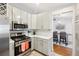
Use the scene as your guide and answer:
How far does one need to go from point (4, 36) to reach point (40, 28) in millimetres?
594

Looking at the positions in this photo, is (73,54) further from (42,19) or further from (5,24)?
(5,24)

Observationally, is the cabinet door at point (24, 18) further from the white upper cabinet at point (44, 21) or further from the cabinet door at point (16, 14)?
the white upper cabinet at point (44, 21)

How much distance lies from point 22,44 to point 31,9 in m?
0.62

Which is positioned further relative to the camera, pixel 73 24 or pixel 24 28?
pixel 24 28

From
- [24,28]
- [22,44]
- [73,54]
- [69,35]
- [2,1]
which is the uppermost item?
[2,1]

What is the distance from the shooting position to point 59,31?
1.25 m

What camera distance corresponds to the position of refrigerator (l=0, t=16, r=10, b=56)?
1.18m

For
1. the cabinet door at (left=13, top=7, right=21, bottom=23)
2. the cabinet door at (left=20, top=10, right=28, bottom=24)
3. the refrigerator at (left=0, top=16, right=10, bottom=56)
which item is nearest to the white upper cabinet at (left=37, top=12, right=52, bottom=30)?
the cabinet door at (left=20, top=10, right=28, bottom=24)

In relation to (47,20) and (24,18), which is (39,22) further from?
(24,18)

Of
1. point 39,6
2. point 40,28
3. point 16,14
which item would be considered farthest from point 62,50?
point 16,14

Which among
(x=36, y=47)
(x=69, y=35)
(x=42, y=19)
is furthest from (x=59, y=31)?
(x=36, y=47)

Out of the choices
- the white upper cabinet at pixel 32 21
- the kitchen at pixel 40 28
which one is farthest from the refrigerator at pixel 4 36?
the white upper cabinet at pixel 32 21

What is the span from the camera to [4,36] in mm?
1186

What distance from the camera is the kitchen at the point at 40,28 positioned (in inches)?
46.4
